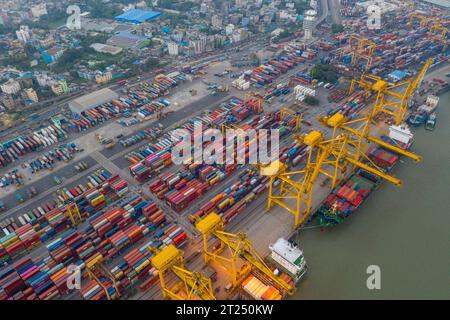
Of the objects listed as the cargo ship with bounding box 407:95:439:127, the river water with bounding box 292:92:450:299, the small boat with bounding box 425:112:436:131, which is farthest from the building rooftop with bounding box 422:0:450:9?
the river water with bounding box 292:92:450:299

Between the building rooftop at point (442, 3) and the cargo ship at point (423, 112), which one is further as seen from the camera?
the building rooftop at point (442, 3)

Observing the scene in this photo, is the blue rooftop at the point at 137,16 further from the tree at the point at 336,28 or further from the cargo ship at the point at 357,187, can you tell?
the cargo ship at the point at 357,187

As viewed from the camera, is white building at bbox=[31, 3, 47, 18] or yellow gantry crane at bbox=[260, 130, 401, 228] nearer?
yellow gantry crane at bbox=[260, 130, 401, 228]

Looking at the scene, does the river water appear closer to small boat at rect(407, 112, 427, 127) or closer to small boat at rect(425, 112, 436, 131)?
small boat at rect(425, 112, 436, 131)

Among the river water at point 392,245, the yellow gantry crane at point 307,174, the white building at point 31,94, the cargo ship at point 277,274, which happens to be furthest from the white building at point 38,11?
the cargo ship at point 277,274

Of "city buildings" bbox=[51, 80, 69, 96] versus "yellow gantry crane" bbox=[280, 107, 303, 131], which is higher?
"yellow gantry crane" bbox=[280, 107, 303, 131]
